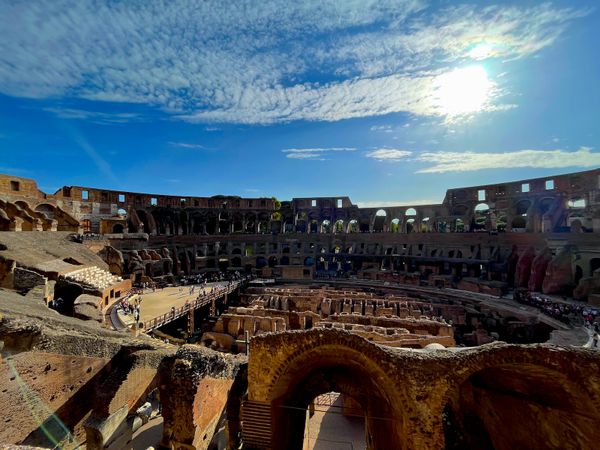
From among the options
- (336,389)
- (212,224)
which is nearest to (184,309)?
(336,389)

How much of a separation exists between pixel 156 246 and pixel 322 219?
22.8 m

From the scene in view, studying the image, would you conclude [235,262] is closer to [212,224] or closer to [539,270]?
[212,224]

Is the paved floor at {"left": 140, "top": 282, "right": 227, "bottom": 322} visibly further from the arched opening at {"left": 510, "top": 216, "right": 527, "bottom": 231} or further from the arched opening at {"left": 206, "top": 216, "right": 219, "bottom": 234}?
the arched opening at {"left": 510, "top": 216, "right": 527, "bottom": 231}

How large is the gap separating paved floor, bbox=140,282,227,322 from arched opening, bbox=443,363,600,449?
16696mm

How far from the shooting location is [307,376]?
8.67m

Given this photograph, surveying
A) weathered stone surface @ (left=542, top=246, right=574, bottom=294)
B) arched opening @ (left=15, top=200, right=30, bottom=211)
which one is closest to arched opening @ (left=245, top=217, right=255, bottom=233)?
arched opening @ (left=15, top=200, right=30, bottom=211)

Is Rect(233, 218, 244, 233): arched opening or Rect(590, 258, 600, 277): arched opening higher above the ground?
Rect(233, 218, 244, 233): arched opening

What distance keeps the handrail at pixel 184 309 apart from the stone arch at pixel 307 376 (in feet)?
37.4

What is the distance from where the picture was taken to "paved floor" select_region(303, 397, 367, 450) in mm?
9500

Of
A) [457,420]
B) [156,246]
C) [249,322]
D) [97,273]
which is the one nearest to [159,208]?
[156,246]

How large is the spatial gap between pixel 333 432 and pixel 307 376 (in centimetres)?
323

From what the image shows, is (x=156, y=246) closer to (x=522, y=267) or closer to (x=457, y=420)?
(x=457, y=420)

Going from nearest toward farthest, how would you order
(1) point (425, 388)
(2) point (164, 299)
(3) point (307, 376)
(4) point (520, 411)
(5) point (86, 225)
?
(1) point (425, 388)
(4) point (520, 411)
(3) point (307, 376)
(2) point (164, 299)
(5) point (86, 225)

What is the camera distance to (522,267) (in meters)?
25.5
